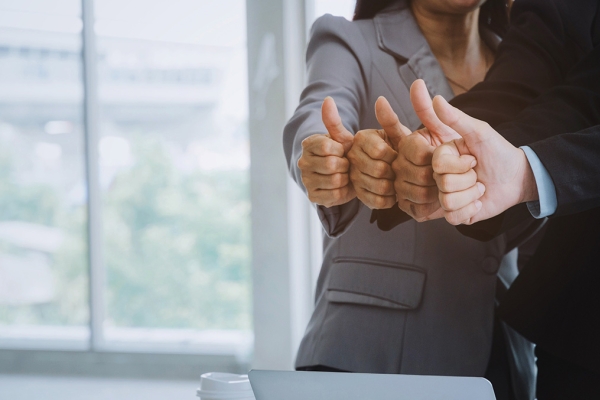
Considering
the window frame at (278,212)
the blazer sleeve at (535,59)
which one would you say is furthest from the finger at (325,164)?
the window frame at (278,212)

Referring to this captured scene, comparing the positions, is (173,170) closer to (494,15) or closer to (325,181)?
(494,15)

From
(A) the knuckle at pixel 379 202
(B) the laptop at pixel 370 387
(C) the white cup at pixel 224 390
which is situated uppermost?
(A) the knuckle at pixel 379 202

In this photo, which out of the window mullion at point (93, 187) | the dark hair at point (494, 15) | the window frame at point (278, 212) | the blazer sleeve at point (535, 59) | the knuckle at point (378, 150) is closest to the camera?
the knuckle at point (378, 150)

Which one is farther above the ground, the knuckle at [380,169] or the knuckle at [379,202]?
the knuckle at [380,169]

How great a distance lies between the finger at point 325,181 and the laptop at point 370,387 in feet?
1.30

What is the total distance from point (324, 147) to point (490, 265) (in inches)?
19.3

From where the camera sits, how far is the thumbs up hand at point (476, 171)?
80cm

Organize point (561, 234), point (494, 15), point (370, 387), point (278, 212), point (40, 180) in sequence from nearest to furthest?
point (370, 387) → point (561, 234) → point (494, 15) → point (278, 212) → point (40, 180)

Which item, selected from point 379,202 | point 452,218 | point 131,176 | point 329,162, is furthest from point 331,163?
point 131,176

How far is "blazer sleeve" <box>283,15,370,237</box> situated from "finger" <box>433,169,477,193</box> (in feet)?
1.09

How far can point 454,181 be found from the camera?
2.65 ft

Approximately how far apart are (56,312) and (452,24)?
2.92m

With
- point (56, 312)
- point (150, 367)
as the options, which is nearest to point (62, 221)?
point (56, 312)

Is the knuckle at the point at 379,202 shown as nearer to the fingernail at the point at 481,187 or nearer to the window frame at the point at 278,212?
the fingernail at the point at 481,187
